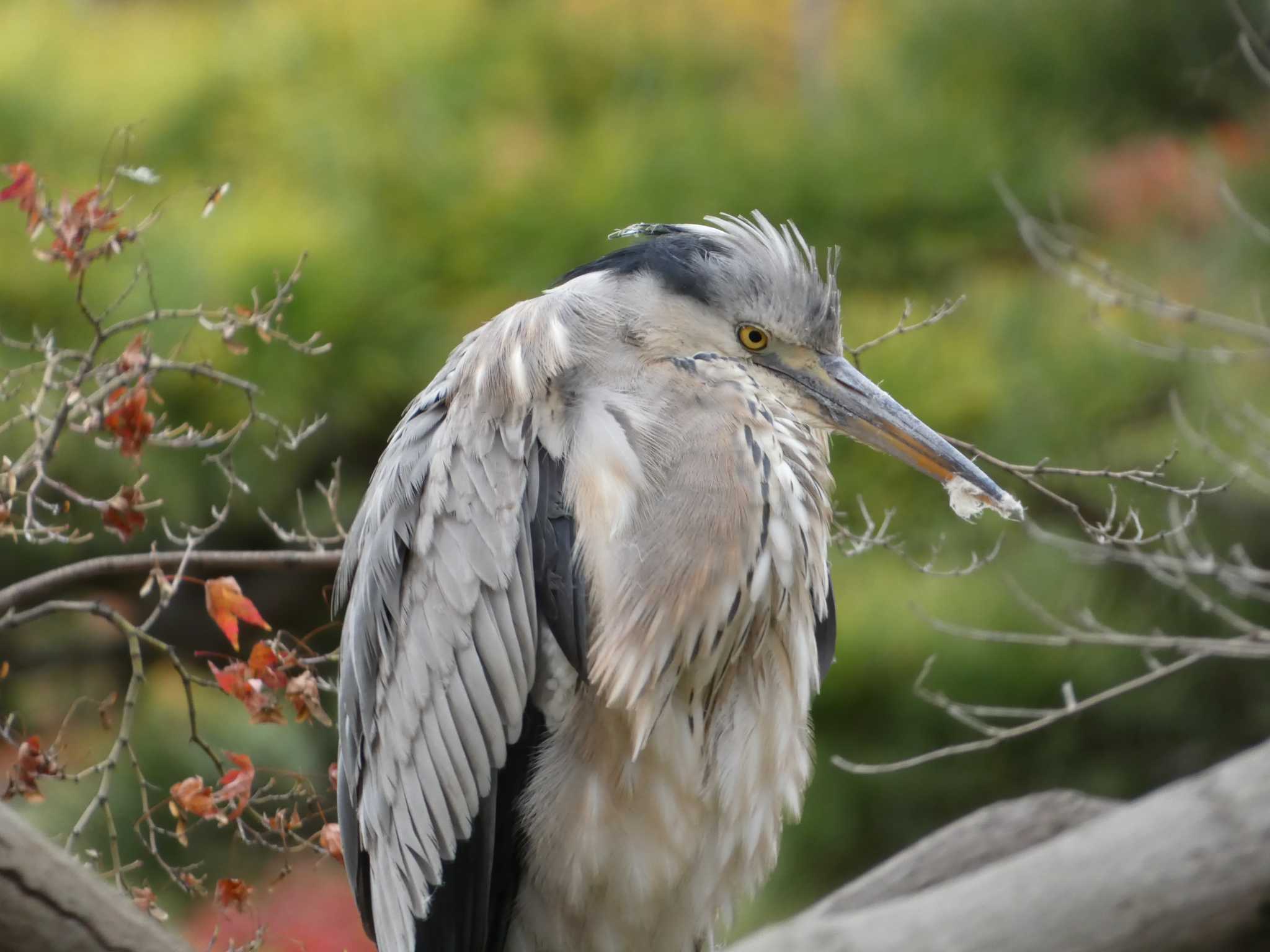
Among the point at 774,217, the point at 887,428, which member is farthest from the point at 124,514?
the point at 774,217

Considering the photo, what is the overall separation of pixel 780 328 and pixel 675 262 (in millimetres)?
186

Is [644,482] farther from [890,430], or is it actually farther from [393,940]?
[393,940]

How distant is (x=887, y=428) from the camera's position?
2170mm

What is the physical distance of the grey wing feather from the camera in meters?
2.08

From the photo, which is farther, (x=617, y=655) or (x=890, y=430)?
(x=890, y=430)

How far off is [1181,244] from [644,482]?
4267 mm

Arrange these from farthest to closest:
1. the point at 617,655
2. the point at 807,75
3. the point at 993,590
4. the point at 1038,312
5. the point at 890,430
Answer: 1. the point at 807,75
2. the point at 1038,312
3. the point at 993,590
4. the point at 890,430
5. the point at 617,655

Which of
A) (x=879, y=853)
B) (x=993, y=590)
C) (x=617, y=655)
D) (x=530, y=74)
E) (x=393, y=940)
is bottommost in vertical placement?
(x=879, y=853)

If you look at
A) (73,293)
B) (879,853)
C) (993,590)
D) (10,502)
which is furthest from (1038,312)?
(10,502)

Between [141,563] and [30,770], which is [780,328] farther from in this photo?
[30,770]

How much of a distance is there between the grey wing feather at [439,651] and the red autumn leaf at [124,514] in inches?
13.1

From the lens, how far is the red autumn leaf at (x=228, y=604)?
2.16 meters

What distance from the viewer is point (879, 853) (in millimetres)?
5945

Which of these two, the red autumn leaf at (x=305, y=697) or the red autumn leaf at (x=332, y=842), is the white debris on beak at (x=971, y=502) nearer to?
the red autumn leaf at (x=305, y=697)
